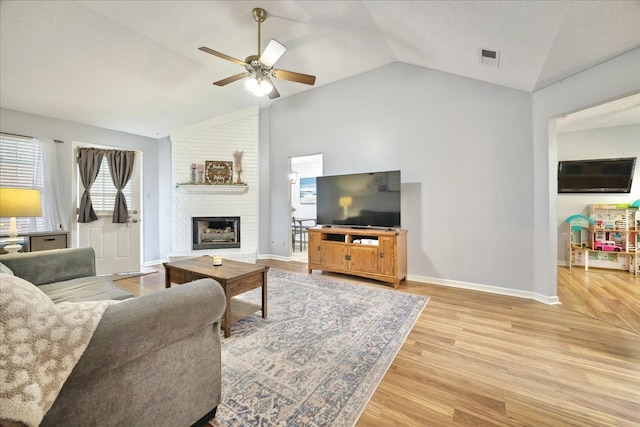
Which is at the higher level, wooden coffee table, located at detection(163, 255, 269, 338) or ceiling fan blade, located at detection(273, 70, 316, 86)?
ceiling fan blade, located at detection(273, 70, 316, 86)

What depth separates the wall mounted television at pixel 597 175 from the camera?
422cm

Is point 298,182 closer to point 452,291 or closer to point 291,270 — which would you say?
point 291,270

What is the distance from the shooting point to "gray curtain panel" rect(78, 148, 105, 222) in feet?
13.5

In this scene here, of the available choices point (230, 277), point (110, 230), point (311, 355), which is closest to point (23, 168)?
point (110, 230)

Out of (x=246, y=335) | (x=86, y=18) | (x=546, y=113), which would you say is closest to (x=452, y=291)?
(x=546, y=113)

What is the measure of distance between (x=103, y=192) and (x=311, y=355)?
4545mm

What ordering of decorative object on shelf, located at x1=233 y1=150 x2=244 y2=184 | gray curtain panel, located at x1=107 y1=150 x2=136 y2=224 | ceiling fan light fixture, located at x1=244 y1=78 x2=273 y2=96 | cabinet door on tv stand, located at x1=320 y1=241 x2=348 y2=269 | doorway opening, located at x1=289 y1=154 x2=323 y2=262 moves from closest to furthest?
ceiling fan light fixture, located at x1=244 y1=78 x2=273 y2=96, cabinet door on tv stand, located at x1=320 y1=241 x2=348 y2=269, gray curtain panel, located at x1=107 y1=150 x2=136 y2=224, decorative object on shelf, located at x1=233 y1=150 x2=244 y2=184, doorway opening, located at x1=289 y1=154 x2=323 y2=262

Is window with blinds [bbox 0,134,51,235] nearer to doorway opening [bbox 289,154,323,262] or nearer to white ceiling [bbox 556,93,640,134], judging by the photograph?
doorway opening [bbox 289,154,323,262]

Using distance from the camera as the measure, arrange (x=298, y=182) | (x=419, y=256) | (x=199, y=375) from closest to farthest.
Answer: (x=199, y=375), (x=419, y=256), (x=298, y=182)

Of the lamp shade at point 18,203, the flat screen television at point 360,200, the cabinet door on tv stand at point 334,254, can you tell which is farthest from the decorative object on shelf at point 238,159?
the lamp shade at point 18,203

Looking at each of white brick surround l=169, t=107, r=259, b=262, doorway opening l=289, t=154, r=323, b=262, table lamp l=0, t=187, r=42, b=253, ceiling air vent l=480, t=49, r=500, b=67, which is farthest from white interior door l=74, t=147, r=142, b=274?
ceiling air vent l=480, t=49, r=500, b=67

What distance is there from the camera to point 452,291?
10.9ft

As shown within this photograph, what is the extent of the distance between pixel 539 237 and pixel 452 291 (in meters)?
1.15

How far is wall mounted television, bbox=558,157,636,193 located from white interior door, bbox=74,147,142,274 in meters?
7.66
